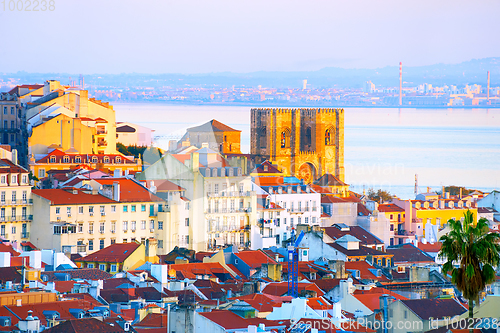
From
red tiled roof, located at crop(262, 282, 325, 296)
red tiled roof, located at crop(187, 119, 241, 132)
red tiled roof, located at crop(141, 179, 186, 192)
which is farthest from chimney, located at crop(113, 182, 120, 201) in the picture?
red tiled roof, located at crop(187, 119, 241, 132)

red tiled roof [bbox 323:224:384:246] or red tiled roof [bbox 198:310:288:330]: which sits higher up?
red tiled roof [bbox 198:310:288:330]

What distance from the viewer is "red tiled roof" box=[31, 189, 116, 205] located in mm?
57278

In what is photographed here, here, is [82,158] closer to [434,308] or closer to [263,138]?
[434,308]

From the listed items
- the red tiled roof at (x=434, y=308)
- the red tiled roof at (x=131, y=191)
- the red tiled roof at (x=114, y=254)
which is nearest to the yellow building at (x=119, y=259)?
the red tiled roof at (x=114, y=254)

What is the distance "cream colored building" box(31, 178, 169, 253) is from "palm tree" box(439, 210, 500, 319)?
99.7 feet

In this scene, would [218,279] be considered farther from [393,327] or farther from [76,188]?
[76,188]

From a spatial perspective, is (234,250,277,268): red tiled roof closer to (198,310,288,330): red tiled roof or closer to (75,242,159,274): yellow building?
(75,242,159,274): yellow building

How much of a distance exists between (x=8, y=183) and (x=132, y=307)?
2481 centimetres

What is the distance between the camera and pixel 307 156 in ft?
421

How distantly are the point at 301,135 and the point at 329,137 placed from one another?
3083 mm

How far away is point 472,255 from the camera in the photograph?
84.7ft

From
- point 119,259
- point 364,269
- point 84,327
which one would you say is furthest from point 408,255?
point 84,327

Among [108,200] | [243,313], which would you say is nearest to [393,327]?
[243,313]

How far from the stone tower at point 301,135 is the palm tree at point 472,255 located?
338ft
